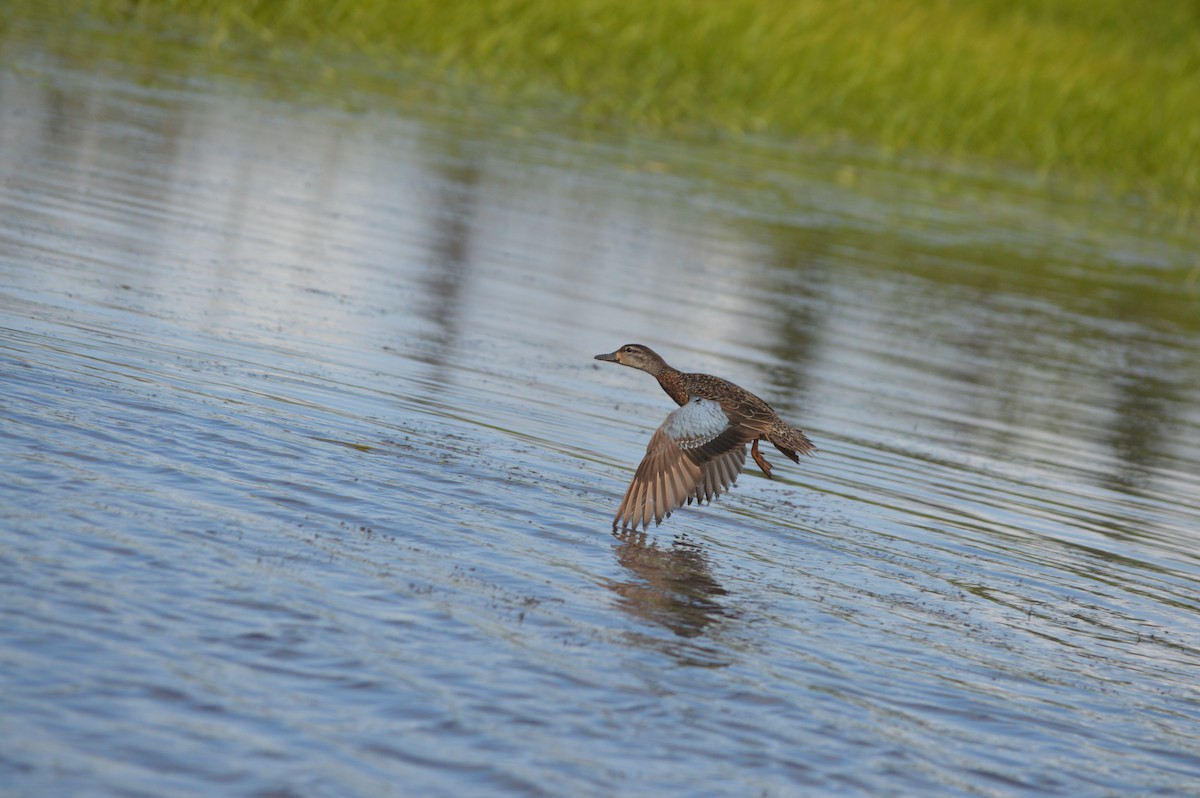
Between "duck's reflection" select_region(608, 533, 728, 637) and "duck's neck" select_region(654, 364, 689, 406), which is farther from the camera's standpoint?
"duck's neck" select_region(654, 364, 689, 406)

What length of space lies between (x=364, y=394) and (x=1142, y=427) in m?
6.43

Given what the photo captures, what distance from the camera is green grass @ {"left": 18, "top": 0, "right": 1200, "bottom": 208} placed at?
84.8 feet

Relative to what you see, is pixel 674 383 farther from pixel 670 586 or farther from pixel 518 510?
pixel 670 586

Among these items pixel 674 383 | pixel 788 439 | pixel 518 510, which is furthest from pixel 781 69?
pixel 518 510

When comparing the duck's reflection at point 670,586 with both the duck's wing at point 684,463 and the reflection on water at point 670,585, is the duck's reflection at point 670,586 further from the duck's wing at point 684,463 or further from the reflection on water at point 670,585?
the duck's wing at point 684,463

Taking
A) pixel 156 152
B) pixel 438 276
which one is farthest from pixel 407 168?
pixel 438 276

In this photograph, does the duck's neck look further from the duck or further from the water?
the water

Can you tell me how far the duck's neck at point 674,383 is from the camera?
9438 mm

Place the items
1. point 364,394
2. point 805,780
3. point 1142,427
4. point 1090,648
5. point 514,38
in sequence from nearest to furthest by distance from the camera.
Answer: point 805,780
point 1090,648
point 364,394
point 1142,427
point 514,38

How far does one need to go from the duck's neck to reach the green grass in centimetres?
1577

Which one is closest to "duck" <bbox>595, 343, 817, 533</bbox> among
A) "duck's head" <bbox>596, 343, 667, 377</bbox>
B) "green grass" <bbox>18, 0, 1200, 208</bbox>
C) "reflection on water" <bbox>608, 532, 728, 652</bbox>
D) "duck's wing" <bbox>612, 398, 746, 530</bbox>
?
"duck's wing" <bbox>612, 398, 746, 530</bbox>

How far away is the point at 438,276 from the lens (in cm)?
1386

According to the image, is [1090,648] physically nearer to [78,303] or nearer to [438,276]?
[78,303]

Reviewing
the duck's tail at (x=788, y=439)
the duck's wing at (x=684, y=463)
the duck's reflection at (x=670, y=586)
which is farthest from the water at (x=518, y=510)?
the duck's tail at (x=788, y=439)
